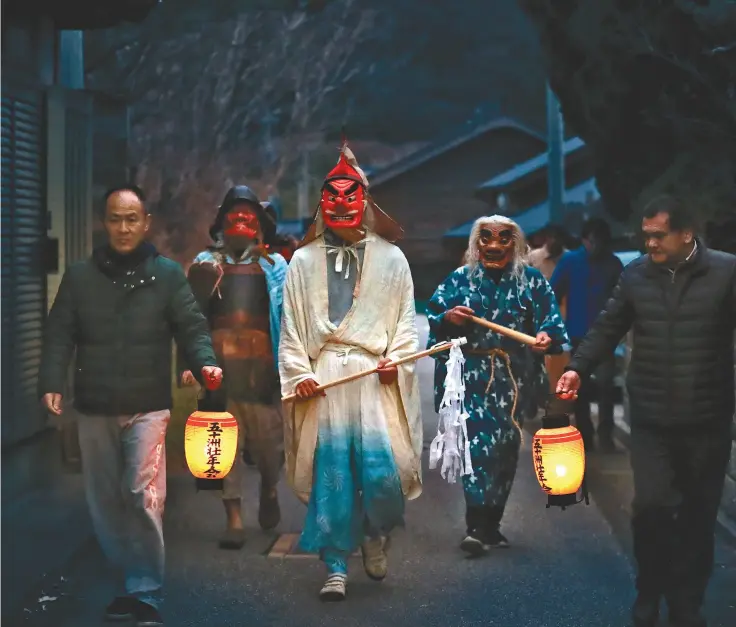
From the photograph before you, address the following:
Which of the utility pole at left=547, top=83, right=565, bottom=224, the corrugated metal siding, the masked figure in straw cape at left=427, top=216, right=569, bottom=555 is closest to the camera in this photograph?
the masked figure in straw cape at left=427, top=216, right=569, bottom=555

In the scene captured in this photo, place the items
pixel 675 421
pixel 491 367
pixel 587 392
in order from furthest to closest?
pixel 587 392 < pixel 491 367 < pixel 675 421

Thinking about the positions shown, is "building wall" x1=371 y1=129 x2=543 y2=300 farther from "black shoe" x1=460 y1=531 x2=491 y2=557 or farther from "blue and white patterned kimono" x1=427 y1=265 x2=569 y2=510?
"black shoe" x1=460 y1=531 x2=491 y2=557

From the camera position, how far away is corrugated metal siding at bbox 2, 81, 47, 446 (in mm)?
7285

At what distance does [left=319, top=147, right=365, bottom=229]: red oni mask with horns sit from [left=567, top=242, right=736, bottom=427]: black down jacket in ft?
4.72

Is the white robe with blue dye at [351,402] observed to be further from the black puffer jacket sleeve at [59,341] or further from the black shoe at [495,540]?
the black puffer jacket sleeve at [59,341]

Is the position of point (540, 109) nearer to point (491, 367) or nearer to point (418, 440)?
point (491, 367)

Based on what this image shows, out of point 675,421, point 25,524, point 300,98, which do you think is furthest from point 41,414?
point 675,421

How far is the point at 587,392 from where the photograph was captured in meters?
9.05

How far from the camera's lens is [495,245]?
6.51 meters

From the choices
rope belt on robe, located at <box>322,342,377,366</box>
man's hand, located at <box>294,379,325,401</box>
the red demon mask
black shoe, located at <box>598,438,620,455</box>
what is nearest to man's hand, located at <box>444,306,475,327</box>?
rope belt on robe, located at <box>322,342,377,366</box>

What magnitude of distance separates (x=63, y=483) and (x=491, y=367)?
292 cm

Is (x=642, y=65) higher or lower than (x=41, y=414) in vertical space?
higher

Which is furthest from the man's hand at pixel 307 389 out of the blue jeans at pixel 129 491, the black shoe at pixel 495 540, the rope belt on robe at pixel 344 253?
the black shoe at pixel 495 540

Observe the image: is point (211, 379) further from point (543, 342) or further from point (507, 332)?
point (543, 342)
